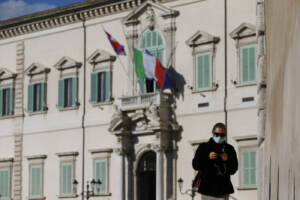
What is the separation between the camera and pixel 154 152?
34.0 metres

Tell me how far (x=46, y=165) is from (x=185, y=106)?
27.4 ft

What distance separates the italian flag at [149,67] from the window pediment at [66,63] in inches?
187

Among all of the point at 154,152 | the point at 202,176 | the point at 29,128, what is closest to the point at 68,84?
the point at 29,128

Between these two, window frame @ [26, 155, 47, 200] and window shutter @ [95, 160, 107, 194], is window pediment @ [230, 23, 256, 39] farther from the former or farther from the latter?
window frame @ [26, 155, 47, 200]

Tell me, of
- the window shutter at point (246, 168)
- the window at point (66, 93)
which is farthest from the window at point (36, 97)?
the window shutter at point (246, 168)

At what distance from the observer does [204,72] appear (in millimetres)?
32469

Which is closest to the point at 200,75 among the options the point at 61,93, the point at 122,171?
the point at 122,171

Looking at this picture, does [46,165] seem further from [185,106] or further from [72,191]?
[185,106]

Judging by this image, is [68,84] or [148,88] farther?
[68,84]

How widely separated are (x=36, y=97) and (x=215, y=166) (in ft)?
→ 96.3

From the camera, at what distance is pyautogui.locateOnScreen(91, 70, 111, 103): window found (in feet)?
117

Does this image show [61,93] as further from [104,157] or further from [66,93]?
[104,157]

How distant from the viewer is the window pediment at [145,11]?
33.7 meters

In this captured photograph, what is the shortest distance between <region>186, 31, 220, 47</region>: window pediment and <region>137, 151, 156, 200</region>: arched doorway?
460 cm
